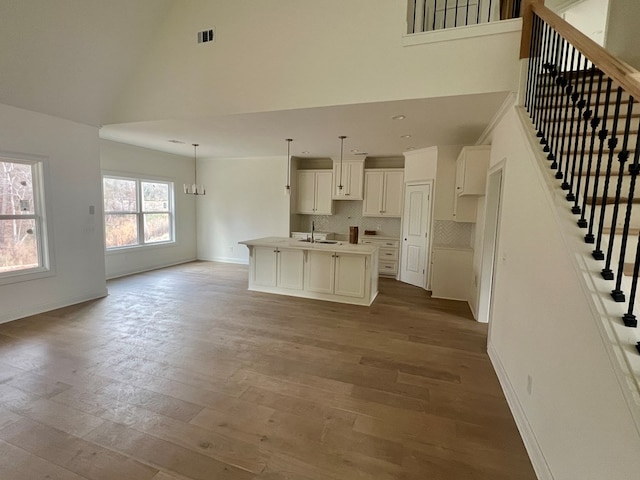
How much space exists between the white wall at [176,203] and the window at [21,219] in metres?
1.77

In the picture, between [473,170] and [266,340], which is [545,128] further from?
[266,340]

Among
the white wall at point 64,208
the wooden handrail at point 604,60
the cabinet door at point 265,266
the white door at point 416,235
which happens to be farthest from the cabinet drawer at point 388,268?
the white wall at point 64,208

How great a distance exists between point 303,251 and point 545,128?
141 inches

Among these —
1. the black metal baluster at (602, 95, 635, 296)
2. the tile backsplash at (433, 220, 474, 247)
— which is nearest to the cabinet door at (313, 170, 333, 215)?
the tile backsplash at (433, 220, 474, 247)

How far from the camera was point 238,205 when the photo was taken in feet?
25.8

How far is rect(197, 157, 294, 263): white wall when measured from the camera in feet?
24.6

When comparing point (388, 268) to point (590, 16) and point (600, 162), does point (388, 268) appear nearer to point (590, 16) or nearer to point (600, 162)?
point (590, 16)

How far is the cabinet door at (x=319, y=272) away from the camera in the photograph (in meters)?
5.02

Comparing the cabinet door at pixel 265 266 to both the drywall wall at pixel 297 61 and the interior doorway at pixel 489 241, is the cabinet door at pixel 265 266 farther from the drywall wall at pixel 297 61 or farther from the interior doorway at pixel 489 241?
the interior doorway at pixel 489 241

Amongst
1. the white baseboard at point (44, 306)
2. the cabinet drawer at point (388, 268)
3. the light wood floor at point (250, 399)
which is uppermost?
the cabinet drawer at point (388, 268)

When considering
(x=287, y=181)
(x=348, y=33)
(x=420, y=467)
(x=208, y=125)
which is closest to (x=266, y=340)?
(x=420, y=467)

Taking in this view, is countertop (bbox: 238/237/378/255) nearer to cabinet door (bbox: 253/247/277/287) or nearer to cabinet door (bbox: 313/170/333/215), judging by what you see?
cabinet door (bbox: 253/247/277/287)

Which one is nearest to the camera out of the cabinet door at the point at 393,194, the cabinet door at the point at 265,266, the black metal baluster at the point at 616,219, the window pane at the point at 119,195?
the black metal baluster at the point at 616,219

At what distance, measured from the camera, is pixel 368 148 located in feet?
19.9
